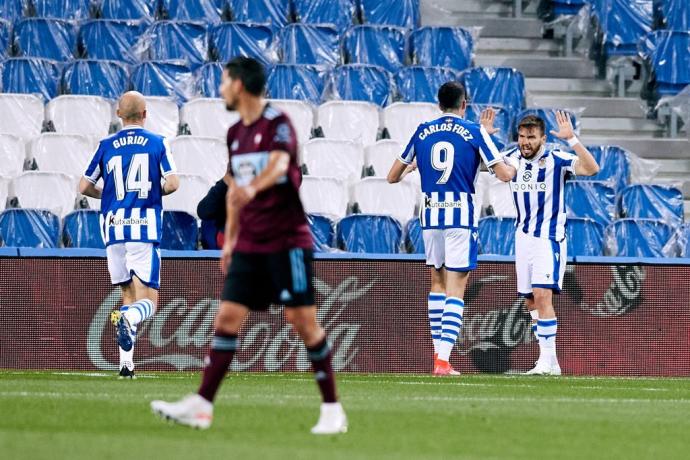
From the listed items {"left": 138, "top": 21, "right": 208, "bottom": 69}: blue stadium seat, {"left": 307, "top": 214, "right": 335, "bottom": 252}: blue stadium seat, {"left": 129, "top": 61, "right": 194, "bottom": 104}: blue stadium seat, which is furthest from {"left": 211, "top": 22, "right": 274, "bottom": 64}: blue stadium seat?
{"left": 307, "top": 214, "right": 335, "bottom": 252}: blue stadium seat

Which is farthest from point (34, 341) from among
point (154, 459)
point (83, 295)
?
point (154, 459)

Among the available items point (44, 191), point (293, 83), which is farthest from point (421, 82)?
point (44, 191)

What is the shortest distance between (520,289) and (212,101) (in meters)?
4.53

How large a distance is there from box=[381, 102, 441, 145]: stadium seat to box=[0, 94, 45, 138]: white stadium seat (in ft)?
12.1

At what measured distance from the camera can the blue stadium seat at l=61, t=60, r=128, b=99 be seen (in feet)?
50.2

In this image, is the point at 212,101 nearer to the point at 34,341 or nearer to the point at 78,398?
the point at 34,341

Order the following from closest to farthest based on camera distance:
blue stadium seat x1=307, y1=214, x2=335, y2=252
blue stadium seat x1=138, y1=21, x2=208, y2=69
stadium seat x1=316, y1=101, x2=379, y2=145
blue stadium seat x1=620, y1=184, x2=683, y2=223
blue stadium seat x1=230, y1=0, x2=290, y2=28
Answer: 1. blue stadium seat x1=307, y1=214, x2=335, y2=252
2. stadium seat x1=316, y1=101, x2=379, y2=145
3. blue stadium seat x1=620, y1=184, x2=683, y2=223
4. blue stadium seat x1=138, y1=21, x2=208, y2=69
5. blue stadium seat x1=230, y1=0, x2=290, y2=28

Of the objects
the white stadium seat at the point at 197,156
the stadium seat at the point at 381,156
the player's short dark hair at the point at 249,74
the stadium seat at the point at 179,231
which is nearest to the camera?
the player's short dark hair at the point at 249,74

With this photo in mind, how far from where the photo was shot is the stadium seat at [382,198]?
14.3 meters

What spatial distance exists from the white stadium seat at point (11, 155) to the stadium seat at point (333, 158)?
2.82 meters

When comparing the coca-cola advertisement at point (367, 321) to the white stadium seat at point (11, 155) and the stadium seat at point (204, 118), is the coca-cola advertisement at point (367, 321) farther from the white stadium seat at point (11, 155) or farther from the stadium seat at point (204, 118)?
the stadium seat at point (204, 118)

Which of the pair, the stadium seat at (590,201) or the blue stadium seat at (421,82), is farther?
the blue stadium seat at (421,82)

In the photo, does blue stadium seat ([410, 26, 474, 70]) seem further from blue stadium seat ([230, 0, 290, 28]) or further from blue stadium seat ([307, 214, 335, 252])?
blue stadium seat ([307, 214, 335, 252])

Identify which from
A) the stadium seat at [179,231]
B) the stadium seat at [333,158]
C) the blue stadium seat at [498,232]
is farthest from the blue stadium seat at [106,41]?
the blue stadium seat at [498,232]
